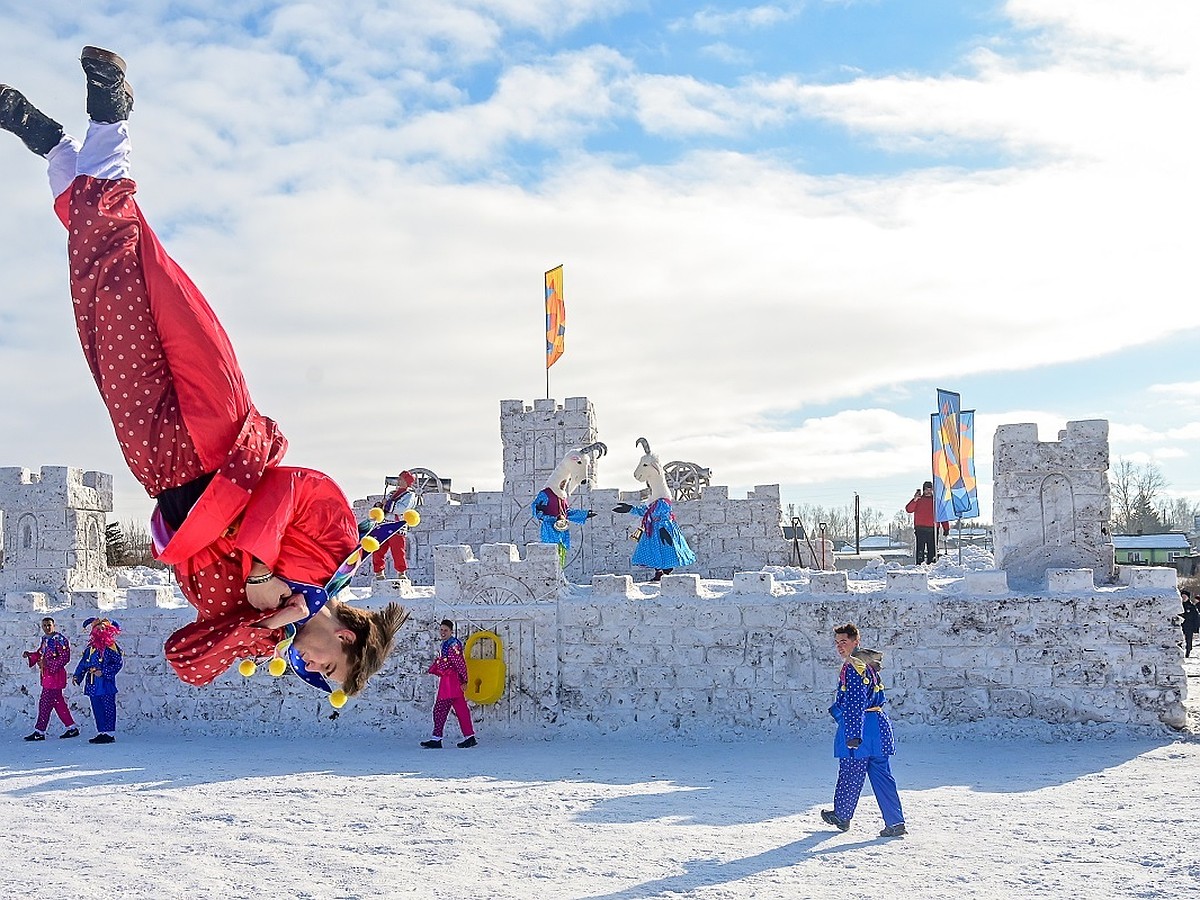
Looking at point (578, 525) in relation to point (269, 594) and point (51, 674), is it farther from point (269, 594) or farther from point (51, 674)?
point (269, 594)

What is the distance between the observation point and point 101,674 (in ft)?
38.9

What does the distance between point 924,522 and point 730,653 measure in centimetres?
812

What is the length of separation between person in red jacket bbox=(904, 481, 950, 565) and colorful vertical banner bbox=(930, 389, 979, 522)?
196 centimetres

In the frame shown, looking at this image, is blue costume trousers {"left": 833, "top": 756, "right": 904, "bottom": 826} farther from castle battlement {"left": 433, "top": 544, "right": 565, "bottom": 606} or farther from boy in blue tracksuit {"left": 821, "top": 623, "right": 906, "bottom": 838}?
castle battlement {"left": 433, "top": 544, "right": 565, "bottom": 606}

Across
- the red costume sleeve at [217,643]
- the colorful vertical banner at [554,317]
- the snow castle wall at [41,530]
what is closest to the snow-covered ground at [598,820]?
the snow castle wall at [41,530]

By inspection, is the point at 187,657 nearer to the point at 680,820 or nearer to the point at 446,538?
the point at 680,820

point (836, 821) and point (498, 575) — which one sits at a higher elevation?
point (498, 575)

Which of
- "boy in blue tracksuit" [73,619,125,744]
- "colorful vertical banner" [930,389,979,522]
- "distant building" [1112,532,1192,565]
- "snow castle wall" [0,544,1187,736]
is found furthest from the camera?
"distant building" [1112,532,1192,565]

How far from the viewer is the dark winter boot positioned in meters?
7.75

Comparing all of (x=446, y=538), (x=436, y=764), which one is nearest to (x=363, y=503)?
(x=446, y=538)

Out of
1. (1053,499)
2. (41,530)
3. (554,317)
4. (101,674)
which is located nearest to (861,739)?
(1053,499)

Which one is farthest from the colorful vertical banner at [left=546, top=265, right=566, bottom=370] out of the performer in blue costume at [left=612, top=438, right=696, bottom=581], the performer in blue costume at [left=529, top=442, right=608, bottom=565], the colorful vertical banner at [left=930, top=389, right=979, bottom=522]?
the colorful vertical banner at [left=930, top=389, right=979, bottom=522]

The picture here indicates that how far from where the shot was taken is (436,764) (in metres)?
10.4

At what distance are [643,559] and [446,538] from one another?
5.94 m
